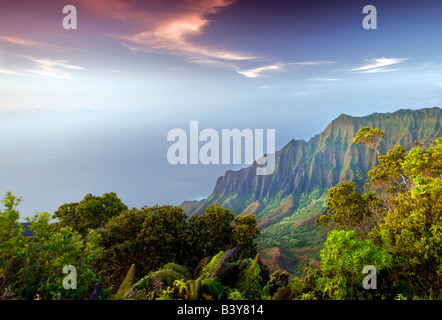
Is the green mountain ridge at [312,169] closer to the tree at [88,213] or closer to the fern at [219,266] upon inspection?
the tree at [88,213]

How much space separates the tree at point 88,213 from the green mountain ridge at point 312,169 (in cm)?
10182

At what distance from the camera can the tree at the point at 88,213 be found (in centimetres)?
1573

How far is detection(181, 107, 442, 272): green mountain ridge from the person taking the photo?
132 metres

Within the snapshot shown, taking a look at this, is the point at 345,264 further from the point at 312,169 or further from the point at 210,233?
the point at 312,169

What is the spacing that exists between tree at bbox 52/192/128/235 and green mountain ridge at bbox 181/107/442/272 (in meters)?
102

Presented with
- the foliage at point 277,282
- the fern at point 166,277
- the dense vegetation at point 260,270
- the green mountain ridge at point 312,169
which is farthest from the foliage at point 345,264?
the green mountain ridge at point 312,169

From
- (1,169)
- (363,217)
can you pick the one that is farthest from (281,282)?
(1,169)

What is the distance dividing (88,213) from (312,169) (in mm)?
158628

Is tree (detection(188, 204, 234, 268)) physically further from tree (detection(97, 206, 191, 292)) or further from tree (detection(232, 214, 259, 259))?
tree (detection(97, 206, 191, 292))

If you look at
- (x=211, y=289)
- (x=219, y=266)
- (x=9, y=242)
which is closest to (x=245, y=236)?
(x=219, y=266)

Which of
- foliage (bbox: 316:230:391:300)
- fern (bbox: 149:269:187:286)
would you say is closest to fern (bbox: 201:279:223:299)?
fern (bbox: 149:269:187:286)

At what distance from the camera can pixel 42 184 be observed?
163250 mm
